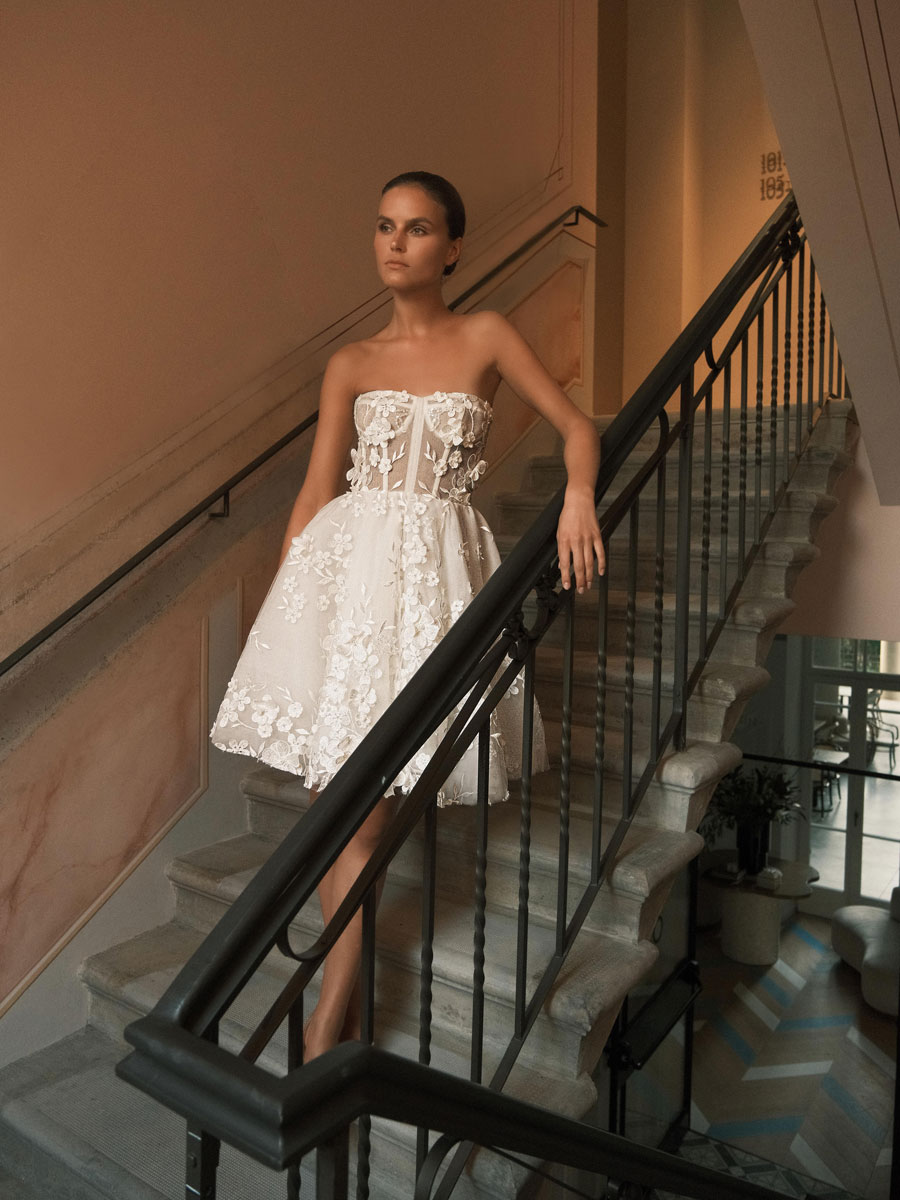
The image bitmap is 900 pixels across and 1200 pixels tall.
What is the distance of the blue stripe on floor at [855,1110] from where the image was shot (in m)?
5.96

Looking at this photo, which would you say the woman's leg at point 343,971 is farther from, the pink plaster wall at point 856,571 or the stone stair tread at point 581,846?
the pink plaster wall at point 856,571

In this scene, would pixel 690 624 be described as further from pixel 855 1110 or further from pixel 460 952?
pixel 855 1110

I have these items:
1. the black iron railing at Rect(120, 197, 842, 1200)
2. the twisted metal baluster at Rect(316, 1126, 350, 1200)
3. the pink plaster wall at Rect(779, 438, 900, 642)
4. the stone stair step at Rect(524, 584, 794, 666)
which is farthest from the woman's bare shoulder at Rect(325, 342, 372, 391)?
the pink plaster wall at Rect(779, 438, 900, 642)

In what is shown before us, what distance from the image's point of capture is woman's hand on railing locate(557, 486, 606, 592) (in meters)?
1.79

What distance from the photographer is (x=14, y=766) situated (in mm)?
2426

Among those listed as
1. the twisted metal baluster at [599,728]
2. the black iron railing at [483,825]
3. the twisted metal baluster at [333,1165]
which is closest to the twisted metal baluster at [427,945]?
the black iron railing at [483,825]

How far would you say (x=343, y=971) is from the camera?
196cm

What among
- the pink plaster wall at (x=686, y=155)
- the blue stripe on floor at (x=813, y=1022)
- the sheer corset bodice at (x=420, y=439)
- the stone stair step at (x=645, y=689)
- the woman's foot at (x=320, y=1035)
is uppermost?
the pink plaster wall at (x=686, y=155)

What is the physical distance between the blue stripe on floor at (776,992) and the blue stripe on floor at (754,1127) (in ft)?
2.14

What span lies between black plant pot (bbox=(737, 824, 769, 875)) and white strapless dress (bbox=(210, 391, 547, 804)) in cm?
459

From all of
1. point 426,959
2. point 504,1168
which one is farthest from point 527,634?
point 504,1168

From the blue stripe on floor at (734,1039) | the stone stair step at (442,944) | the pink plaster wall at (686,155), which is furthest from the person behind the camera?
the pink plaster wall at (686,155)

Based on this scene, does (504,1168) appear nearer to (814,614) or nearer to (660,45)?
(814,614)

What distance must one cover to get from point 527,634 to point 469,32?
3.02 m
